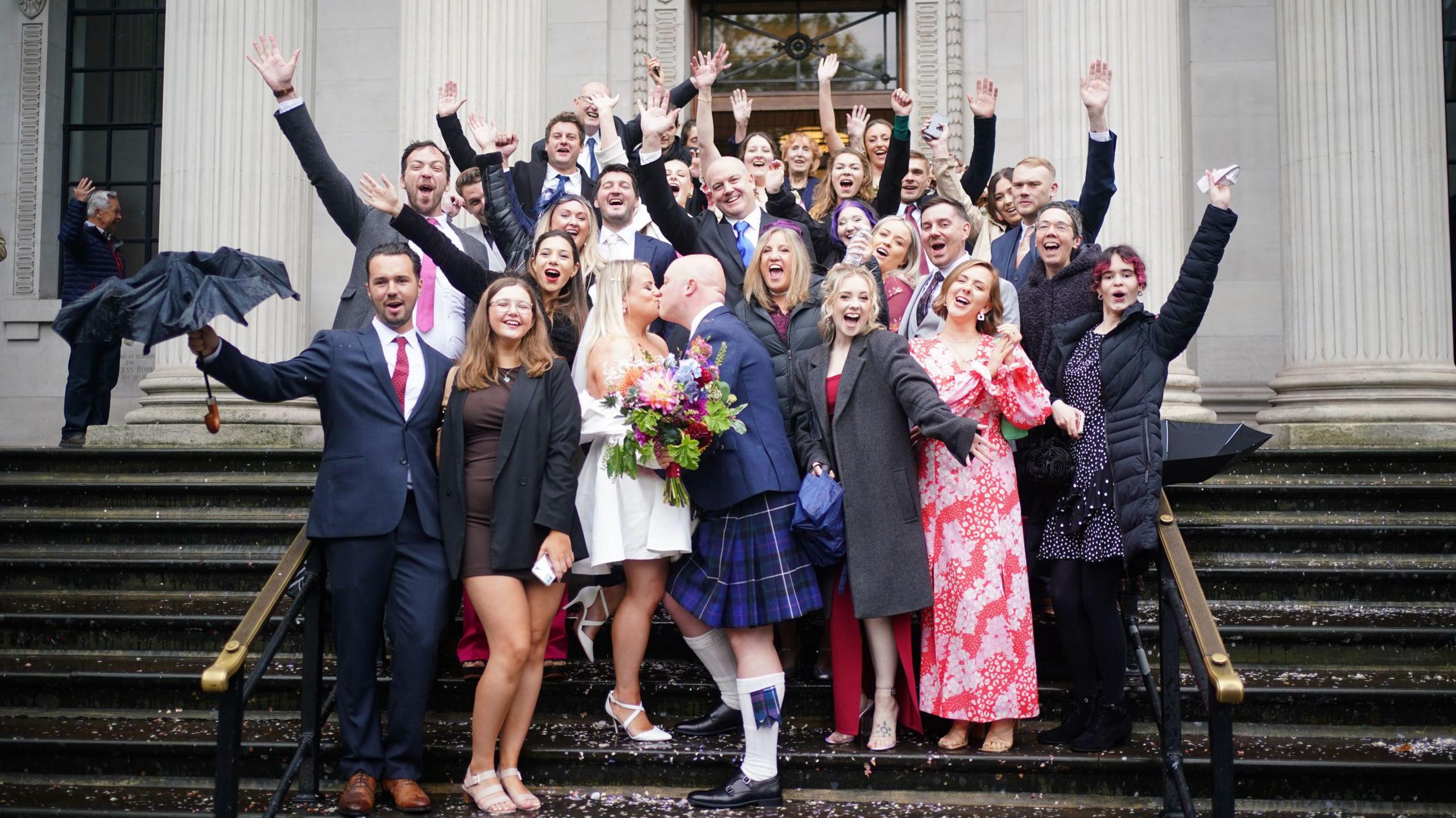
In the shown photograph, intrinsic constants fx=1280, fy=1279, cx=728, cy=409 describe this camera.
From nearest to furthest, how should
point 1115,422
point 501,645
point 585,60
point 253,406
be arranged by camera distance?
point 501,645 → point 1115,422 → point 253,406 → point 585,60

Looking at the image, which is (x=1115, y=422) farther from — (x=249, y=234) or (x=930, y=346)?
(x=249, y=234)

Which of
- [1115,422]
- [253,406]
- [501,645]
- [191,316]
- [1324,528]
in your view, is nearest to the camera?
[191,316]

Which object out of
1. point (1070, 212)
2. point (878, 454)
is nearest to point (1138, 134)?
point (1070, 212)

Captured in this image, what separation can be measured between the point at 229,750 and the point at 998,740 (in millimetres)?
3176

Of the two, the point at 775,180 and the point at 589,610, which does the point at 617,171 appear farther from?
the point at 589,610

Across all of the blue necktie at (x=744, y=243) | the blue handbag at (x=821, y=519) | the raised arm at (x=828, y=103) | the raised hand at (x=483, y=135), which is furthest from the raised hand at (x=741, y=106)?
the blue handbag at (x=821, y=519)

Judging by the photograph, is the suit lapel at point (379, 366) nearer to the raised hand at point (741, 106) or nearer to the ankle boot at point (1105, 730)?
the ankle boot at point (1105, 730)

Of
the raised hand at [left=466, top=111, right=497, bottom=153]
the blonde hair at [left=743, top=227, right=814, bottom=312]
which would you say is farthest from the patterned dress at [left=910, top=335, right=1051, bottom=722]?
the raised hand at [left=466, top=111, right=497, bottom=153]

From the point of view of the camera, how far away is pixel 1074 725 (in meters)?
5.71

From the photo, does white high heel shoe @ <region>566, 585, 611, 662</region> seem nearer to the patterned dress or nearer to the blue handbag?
the blue handbag

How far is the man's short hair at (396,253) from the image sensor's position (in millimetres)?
5621

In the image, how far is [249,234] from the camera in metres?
9.73

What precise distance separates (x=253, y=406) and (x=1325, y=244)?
806 cm

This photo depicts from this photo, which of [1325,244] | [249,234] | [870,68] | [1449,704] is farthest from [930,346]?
→ [870,68]
